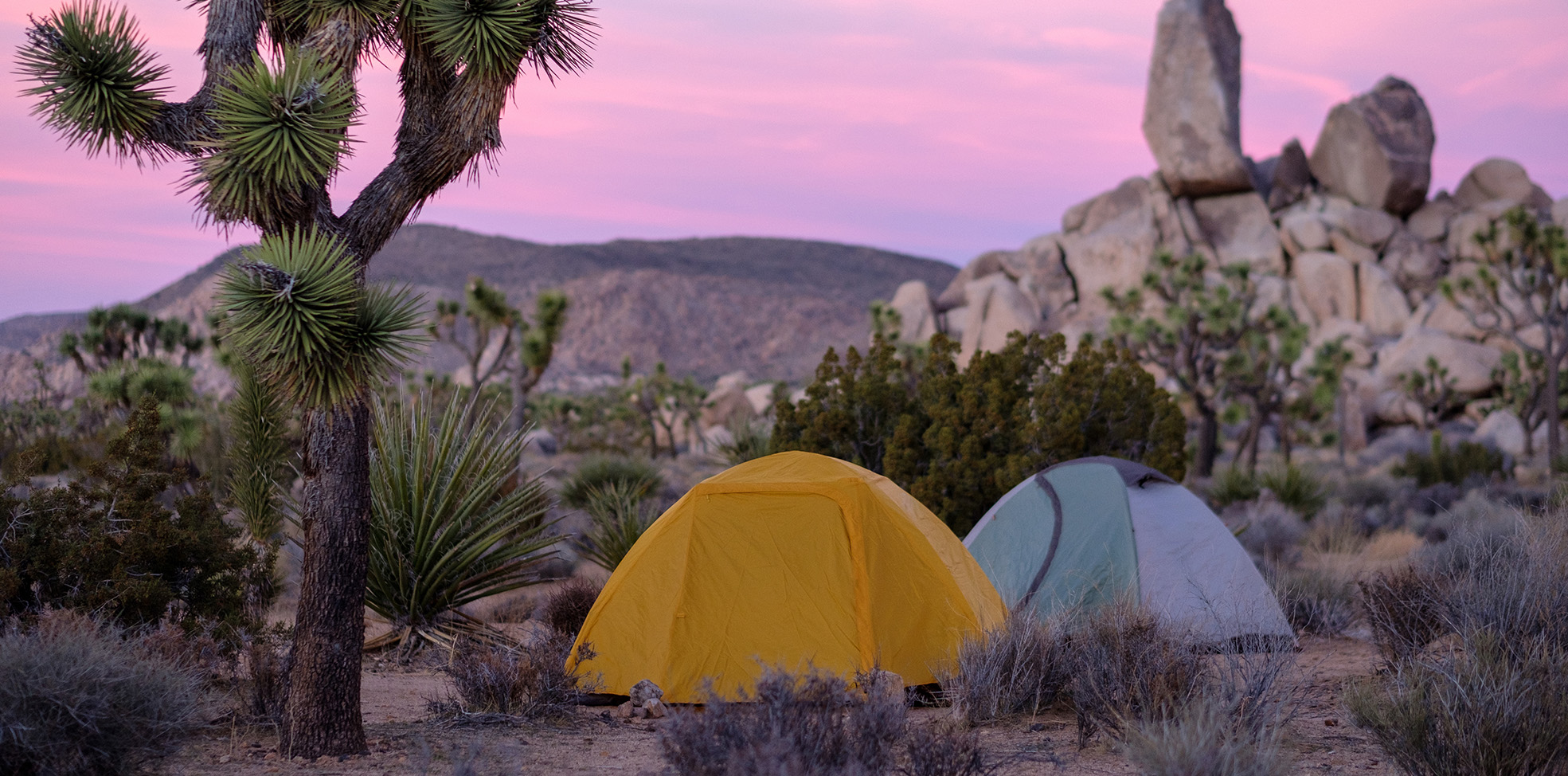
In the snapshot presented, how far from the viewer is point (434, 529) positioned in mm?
9281

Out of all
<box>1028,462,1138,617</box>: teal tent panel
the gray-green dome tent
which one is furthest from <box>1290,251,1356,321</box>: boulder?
<box>1028,462,1138,617</box>: teal tent panel

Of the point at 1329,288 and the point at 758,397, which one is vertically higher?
the point at 1329,288

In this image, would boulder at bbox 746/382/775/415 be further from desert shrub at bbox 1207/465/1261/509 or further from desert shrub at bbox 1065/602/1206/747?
desert shrub at bbox 1065/602/1206/747

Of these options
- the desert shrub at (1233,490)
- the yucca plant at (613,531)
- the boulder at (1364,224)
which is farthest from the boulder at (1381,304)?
the yucca plant at (613,531)

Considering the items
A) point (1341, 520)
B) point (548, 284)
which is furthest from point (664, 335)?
point (1341, 520)

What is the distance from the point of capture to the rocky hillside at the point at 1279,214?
6309 centimetres

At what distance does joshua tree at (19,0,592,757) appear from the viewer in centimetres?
534

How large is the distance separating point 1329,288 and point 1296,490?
48.7 m

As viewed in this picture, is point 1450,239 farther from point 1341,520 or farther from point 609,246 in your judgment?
point 609,246

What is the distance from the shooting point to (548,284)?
93.4m

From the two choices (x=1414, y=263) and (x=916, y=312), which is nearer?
(x=1414, y=263)

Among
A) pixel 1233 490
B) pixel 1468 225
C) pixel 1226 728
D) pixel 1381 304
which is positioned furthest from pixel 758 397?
pixel 1226 728

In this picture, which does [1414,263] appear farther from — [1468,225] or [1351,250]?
[1468,225]

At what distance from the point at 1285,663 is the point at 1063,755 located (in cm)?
126
